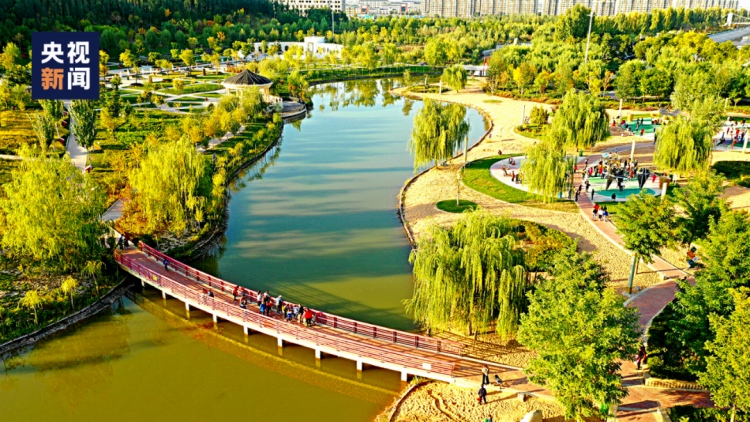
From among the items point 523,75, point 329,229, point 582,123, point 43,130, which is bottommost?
point 329,229

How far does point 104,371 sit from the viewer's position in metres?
19.4

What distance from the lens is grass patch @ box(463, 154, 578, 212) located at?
31.4m

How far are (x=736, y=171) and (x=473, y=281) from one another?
25.7m

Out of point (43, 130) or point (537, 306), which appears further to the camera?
point (43, 130)

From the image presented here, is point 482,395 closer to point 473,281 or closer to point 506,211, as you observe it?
point 473,281

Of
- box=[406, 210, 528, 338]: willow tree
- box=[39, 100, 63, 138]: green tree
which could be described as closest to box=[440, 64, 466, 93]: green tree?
box=[39, 100, 63, 138]: green tree

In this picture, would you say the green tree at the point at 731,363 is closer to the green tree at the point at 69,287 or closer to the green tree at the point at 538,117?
the green tree at the point at 69,287

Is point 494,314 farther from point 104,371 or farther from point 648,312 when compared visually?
point 104,371

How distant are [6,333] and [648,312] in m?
22.9

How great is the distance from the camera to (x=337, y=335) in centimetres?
1934

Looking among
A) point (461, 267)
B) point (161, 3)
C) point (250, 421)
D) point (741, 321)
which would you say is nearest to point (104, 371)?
point (250, 421)

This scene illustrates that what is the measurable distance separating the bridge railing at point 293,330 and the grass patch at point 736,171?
2540 centimetres

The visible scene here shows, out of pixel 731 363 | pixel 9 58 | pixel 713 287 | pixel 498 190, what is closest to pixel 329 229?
pixel 498 190

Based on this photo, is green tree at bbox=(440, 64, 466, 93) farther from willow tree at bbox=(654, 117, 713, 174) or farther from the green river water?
willow tree at bbox=(654, 117, 713, 174)
